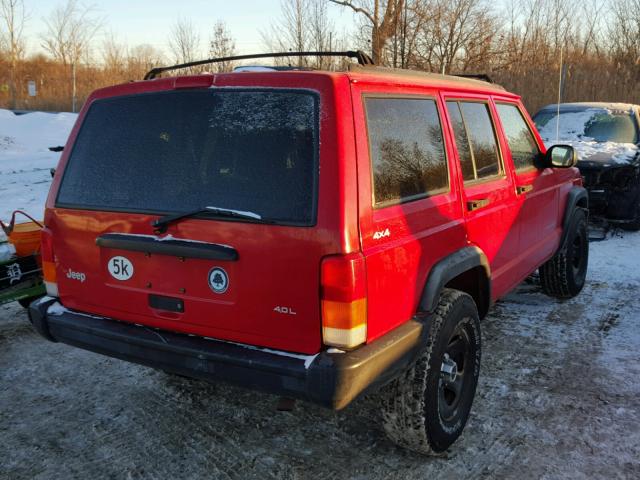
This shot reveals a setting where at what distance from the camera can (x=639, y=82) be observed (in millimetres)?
16734

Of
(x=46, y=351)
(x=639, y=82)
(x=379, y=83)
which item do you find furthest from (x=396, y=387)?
(x=639, y=82)

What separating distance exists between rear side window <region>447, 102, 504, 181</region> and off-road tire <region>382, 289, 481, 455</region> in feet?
2.55

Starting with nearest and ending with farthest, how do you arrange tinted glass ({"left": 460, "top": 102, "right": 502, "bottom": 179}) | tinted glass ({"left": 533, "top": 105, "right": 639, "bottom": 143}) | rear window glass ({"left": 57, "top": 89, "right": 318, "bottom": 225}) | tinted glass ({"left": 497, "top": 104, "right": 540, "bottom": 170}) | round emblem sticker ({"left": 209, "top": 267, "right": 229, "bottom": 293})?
rear window glass ({"left": 57, "top": 89, "right": 318, "bottom": 225}), round emblem sticker ({"left": 209, "top": 267, "right": 229, "bottom": 293}), tinted glass ({"left": 460, "top": 102, "right": 502, "bottom": 179}), tinted glass ({"left": 497, "top": 104, "right": 540, "bottom": 170}), tinted glass ({"left": 533, "top": 105, "right": 639, "bottom": 143})

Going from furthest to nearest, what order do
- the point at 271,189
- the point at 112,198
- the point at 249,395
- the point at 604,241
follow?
the point at 604,241 < the point at 249,395 < the point at 112,198 < the point at 271,189

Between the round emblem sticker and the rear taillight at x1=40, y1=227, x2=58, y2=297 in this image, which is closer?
the round emblem sticker

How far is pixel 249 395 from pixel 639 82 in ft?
57.2

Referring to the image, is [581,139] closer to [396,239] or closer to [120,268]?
[396,239]

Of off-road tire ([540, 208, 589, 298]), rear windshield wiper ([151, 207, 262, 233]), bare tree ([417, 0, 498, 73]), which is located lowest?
off-road tire ([540, 208, 589, 298])

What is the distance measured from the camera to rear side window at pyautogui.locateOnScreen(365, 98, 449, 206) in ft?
8.09

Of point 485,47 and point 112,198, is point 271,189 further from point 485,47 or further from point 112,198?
point 485,47

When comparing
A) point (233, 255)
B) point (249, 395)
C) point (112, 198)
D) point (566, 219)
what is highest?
point (112, 198)

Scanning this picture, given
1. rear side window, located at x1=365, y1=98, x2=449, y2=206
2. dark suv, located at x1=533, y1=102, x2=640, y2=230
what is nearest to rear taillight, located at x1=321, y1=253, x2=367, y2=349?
rear side window, located at x1=365, y1=98, x2=449, y2=206

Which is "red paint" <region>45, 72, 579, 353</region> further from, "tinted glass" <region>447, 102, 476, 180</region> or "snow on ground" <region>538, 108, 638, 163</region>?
"snow on ground" <region>538, 108, 638, 163</region>

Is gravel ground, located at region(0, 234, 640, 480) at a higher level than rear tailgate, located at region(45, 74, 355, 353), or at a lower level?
lower
